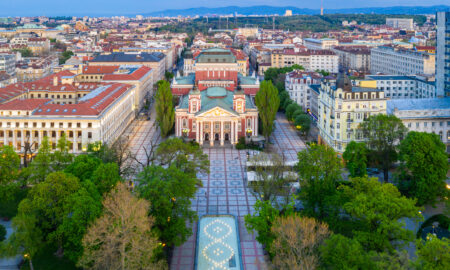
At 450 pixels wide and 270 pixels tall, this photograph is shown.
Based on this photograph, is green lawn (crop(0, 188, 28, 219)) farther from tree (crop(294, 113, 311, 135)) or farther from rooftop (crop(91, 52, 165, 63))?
rooftop (crop(91, 52, 165, 63))

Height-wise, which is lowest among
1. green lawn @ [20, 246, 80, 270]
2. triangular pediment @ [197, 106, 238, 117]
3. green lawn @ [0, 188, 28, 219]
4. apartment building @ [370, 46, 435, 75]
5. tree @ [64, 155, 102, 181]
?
green lawn @ [20, 246, 80, 270]

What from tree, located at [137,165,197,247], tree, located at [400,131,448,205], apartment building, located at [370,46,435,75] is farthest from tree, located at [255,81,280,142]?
apartment building, located at [370,46,435,75]

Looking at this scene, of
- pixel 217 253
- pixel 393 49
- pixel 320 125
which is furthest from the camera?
pixel 393 49

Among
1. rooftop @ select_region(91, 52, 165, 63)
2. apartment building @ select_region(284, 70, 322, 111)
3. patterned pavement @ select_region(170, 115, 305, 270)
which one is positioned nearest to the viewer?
patterned pavement @ select_region(170, 115, 305, 270)

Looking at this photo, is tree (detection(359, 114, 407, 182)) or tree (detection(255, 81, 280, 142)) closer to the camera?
tree (detection(359, 114, 407, 182))

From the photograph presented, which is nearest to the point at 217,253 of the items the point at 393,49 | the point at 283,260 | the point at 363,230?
the point at 283,260

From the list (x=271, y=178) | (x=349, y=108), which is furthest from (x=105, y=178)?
(x=349, y=108)

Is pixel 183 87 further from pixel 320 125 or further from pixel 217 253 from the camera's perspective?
pixel 217 253

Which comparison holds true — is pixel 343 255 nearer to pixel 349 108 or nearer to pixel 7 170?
pixel 349 108
